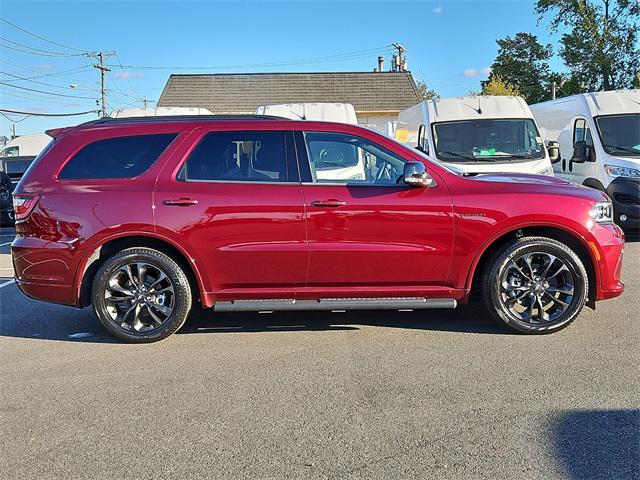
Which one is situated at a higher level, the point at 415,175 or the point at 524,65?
the point at 524,65

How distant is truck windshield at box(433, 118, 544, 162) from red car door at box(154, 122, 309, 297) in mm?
4943

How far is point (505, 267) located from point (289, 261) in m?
1.79

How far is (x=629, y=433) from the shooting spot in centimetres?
302

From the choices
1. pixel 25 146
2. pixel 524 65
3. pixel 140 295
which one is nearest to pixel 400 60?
pixel 524 65

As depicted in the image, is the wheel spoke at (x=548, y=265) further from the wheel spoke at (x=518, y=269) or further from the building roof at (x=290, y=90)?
the building roof at (x=290, y=90)

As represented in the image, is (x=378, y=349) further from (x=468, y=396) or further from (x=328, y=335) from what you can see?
(x=468, y=396)

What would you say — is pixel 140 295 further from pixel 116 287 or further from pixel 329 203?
pixel 329 203

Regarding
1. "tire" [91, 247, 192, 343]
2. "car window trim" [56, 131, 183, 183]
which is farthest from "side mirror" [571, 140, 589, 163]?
"tire" [91, 247, 192, 343]

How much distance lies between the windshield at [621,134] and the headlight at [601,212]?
207 inches

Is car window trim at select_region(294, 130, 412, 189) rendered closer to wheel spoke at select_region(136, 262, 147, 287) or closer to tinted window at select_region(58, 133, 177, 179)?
tinted window at select_region(58, 133, 177, 179)

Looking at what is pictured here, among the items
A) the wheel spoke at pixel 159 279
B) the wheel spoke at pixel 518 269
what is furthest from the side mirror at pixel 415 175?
the wheel spoke at pixel 159 279

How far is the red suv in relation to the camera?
4.47 m

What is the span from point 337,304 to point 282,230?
77cm

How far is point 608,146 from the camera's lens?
931 centimetres
